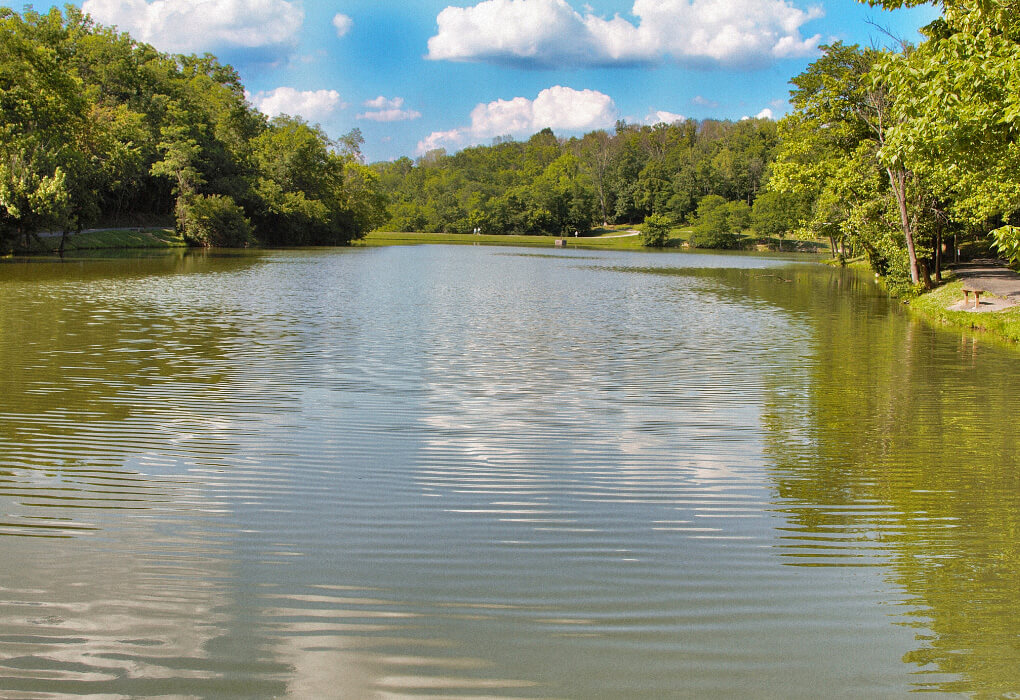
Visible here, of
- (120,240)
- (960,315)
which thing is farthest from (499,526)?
(120,240)

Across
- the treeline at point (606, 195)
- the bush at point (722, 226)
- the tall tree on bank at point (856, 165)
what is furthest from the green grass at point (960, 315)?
the treeline at point (606, 195)

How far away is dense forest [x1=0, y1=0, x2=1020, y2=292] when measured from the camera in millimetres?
16203

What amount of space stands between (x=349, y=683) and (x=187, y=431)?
249 inches

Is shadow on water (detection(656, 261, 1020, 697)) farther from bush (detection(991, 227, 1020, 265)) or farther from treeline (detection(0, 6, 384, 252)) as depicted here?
treeline (detection(0, 6, 384, 252))

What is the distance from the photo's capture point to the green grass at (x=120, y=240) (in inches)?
2237

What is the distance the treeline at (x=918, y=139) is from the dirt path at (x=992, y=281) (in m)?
1.74

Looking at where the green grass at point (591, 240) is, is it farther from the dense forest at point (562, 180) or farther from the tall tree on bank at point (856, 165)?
the tall tree on bank at point (856, 165)

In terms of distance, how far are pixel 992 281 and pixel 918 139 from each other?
21.2 meters

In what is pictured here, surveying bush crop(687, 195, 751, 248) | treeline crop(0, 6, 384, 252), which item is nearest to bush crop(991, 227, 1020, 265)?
treeline crop(0, 6, 384, 252)

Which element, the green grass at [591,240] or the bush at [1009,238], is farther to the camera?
the green grass at [591,240]

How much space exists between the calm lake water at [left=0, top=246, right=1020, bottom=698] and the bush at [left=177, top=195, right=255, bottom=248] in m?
58.3

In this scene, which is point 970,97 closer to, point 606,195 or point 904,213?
point 904,213

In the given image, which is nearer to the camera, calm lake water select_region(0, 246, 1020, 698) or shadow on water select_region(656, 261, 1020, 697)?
calm lake water select_region(0, 246, 1020, 698)

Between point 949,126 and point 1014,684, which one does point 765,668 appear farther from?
point 949,126
